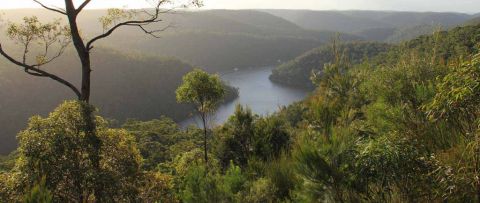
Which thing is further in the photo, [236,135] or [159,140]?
[159,140]

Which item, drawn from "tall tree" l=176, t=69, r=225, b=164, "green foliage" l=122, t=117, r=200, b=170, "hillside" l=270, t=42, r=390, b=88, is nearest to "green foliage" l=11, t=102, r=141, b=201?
"tall tree" l=176, t=69, r=225, b=164

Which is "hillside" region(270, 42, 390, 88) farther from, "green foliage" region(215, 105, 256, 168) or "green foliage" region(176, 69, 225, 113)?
"green foliage" region(176, 69, 225, 113)

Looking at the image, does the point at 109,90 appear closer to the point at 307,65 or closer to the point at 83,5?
the point at 307,65

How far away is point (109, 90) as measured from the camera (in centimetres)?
8675

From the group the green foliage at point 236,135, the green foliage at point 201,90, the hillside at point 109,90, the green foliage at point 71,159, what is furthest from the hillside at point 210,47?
the green foliage at point 71,159

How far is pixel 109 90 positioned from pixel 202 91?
255 ft

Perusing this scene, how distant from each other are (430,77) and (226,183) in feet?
14.5

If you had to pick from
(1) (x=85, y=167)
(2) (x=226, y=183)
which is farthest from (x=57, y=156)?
(2) (x=226, y=183)

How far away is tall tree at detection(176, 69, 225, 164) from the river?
62.6 metres

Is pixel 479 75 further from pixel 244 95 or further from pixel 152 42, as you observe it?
pixel 152 42

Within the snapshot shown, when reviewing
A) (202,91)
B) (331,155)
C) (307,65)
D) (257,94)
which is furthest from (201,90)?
(307,65)

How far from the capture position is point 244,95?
348ft

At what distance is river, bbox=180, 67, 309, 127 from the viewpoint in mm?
87688

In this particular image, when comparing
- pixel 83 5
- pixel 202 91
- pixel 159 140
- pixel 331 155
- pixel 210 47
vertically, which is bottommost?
pixel 159 140
